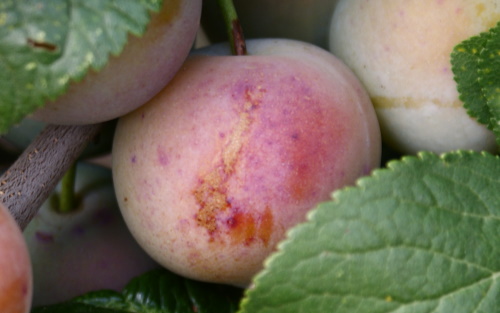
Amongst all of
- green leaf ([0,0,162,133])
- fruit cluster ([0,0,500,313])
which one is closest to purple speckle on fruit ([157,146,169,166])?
fruit cluster ([0,0,500,313])

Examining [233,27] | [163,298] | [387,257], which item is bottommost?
[163,298]

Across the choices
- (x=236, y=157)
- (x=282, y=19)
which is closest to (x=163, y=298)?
(x=236, y=157)

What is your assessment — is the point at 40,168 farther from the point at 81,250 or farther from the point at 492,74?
the point at 492,74

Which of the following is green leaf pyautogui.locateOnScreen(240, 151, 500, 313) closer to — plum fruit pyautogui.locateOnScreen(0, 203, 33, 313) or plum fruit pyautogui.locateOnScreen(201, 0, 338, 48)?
plum fruit pyautogui.locateOnScreen(0, 203, 33, 313)

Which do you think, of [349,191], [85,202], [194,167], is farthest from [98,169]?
[349,191]

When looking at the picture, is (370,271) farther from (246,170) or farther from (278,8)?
(278,8)

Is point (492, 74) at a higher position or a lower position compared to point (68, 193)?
higher
